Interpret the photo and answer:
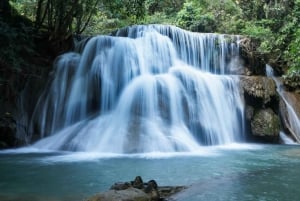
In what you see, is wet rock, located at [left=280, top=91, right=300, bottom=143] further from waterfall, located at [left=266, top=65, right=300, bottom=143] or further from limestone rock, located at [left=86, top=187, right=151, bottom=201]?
limestone rock, located at [left=86, top=187, right=151, bottom=201]

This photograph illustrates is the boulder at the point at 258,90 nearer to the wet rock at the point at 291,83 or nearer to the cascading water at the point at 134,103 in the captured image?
the cascading water at the point at 134,103

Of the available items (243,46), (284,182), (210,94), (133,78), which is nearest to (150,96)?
(133,78)

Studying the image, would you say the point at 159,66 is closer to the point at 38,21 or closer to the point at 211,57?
the point at 211,57

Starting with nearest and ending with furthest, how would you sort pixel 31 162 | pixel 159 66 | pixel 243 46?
pixel 31 162 < pixel 159 66 < pixel 243 46

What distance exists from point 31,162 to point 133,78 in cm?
610

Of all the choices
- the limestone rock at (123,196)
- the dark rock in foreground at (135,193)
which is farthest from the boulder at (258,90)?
the limestone rock at (123,196)

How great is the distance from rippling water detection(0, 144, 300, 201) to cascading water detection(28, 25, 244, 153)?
1003 millimetres

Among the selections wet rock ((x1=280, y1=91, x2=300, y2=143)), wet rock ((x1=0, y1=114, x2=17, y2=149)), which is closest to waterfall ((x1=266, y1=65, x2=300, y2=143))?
wet rock ((x1=280, y1=91, x2=300, y2=143))

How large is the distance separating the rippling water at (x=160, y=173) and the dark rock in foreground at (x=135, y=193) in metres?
0.26

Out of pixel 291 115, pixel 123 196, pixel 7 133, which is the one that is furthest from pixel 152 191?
pixel 291 115

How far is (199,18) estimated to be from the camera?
74.8 feet

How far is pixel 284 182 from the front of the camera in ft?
22.8

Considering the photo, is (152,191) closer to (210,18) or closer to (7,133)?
(7,133)

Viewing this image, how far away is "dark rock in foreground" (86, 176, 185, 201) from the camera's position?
4.78m
